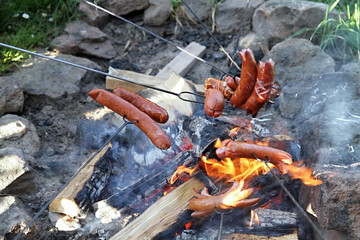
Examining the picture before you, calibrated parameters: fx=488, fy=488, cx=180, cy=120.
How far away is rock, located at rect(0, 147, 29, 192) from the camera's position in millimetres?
3545

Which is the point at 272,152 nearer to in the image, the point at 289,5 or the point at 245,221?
the point at 245,221

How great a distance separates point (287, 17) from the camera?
5.39m

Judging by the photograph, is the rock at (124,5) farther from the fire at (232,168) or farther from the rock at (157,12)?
the fire at (232,168)

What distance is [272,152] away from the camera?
316 cm

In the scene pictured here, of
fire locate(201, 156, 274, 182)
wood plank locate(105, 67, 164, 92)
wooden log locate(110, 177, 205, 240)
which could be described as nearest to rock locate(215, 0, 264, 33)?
wood plank locate(105, 67, 164, 92)

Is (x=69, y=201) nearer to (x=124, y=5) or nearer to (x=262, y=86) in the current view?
(x=262, y=86)

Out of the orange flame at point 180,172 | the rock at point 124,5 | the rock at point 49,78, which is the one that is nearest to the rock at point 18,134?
the rock at point 49,78

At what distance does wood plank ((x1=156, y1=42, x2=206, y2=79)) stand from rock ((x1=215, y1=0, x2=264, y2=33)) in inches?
18.9

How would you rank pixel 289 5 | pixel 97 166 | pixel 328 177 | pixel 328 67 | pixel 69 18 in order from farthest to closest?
pixel 69 18
pixel 289 5
pixel 328 67
pixel 97 166
pixel 328 177

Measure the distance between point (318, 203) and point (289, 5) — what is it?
2956mm

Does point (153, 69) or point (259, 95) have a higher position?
point (259, 95)

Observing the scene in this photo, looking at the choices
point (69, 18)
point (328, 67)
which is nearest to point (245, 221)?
point (328, 67)

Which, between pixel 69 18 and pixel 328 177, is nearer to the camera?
pixel 328 177

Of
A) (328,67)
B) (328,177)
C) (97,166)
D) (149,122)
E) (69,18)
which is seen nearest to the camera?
(328,177)
